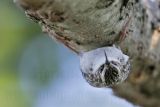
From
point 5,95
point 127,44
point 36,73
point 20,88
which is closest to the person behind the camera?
point 127,44

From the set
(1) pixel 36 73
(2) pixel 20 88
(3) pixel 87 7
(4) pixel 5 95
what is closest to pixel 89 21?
(3) pixel 87 7

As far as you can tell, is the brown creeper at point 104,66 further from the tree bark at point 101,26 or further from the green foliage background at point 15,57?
the green foliage background at point 15,57

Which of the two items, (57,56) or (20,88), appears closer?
(20,88)

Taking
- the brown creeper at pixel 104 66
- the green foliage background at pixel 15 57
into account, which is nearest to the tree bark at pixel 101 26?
the brown creeper at pixel 104 66

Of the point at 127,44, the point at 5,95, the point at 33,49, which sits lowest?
the point at 5,95

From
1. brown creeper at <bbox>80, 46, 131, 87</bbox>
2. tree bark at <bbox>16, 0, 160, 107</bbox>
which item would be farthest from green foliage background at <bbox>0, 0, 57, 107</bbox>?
brown creeper at <bbox>80, 46, 131, 87</bbox>

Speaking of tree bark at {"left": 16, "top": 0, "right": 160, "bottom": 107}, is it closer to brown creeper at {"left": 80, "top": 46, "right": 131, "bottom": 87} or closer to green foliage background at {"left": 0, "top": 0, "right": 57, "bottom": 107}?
brown creeper at {"left": 80, "top": 46, "right": 131, "bottom": 87}

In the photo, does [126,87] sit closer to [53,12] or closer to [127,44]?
[127,44]
